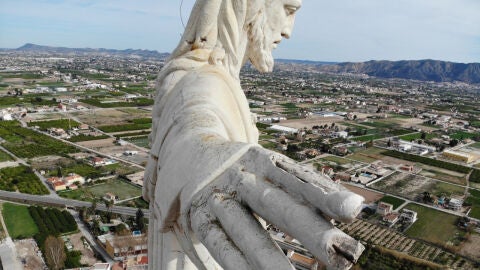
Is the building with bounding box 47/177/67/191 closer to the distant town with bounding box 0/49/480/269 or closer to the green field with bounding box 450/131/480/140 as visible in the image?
the distant town with bounding box 0/49/480/269

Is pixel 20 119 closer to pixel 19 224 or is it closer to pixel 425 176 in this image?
pixel 19 224

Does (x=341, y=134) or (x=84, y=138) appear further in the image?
(x=341, y=134)

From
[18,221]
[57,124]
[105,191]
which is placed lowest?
[18,221]

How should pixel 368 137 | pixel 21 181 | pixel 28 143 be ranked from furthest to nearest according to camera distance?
pixel 368 137 → pixel 28 143 → pixel 21 181

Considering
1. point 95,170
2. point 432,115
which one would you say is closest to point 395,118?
point 432,115

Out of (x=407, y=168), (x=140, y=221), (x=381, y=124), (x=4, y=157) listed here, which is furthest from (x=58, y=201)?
(x=381, y=124)

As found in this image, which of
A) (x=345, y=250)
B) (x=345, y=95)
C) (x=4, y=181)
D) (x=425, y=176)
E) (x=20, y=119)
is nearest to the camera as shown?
(x=345, y=250)

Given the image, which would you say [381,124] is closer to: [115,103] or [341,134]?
[341,134]
